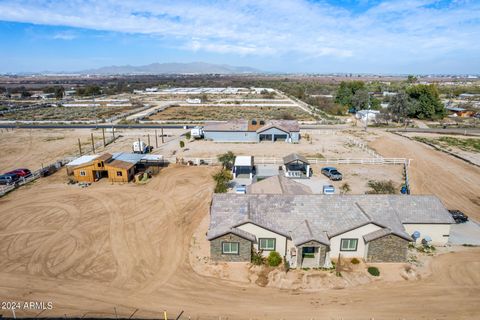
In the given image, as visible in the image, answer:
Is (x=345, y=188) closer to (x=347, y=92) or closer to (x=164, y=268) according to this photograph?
(x=164, y=268)

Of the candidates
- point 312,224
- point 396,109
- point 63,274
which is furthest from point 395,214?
point 396,109

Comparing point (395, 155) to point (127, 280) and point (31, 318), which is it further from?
point (31, 318)

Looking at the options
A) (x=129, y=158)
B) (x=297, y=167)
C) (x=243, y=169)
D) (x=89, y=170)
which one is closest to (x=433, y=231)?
(x=297, y=167)

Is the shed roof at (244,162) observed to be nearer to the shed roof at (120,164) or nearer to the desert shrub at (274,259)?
the shed roof at (120,164)

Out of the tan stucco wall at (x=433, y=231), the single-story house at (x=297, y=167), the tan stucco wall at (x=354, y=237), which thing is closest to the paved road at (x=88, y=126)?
the single-story house at (x=297, y=167)

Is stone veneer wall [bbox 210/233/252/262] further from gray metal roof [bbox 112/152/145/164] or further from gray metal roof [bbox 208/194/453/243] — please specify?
gray metal roof [bbox 112/152/145/164]
